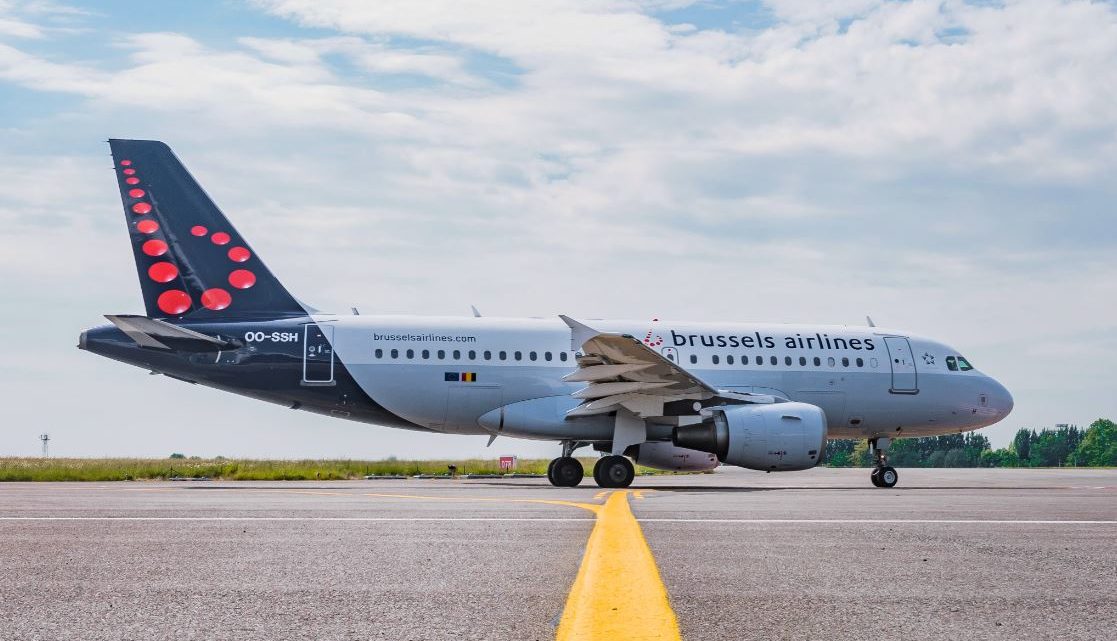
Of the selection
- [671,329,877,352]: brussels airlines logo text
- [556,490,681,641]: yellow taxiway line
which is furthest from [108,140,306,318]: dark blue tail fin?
[556,490,681,641]: yellow taxiway line

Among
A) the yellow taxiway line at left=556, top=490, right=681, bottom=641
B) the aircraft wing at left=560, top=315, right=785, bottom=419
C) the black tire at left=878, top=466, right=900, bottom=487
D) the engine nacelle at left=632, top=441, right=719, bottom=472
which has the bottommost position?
the yellow taxiway line at left=556, top=490, right=681, bottom=641

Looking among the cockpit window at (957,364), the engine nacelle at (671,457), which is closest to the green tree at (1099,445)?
the cockpit window at (957,364)

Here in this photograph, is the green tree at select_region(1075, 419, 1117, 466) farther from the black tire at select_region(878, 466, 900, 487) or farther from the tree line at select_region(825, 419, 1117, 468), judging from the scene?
the black tire at select_region(878, 466, 900, 487)

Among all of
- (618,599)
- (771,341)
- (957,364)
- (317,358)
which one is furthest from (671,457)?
(618,599)

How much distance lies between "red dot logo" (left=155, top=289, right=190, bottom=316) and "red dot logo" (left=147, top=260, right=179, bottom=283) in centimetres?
26

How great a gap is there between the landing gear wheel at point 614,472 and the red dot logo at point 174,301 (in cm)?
877

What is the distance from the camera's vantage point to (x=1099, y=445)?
13375 centimetres

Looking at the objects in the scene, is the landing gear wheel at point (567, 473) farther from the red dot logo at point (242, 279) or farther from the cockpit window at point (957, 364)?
the cockpit window at point (957, 364)

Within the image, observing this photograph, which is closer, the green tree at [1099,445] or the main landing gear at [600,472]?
the main landing gear at [600,472]

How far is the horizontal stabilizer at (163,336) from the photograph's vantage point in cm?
2395

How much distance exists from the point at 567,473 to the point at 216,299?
25.6ft

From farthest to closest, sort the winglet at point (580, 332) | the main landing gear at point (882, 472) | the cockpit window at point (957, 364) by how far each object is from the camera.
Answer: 1. the cockpit window at point (957, 364)
2. the main landing gear at point (882, 472)
3. the winglet at point (580, 332)

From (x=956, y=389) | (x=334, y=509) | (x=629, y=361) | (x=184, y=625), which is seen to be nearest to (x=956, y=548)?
(x=184, y=625)

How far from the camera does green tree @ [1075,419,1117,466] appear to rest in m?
131
